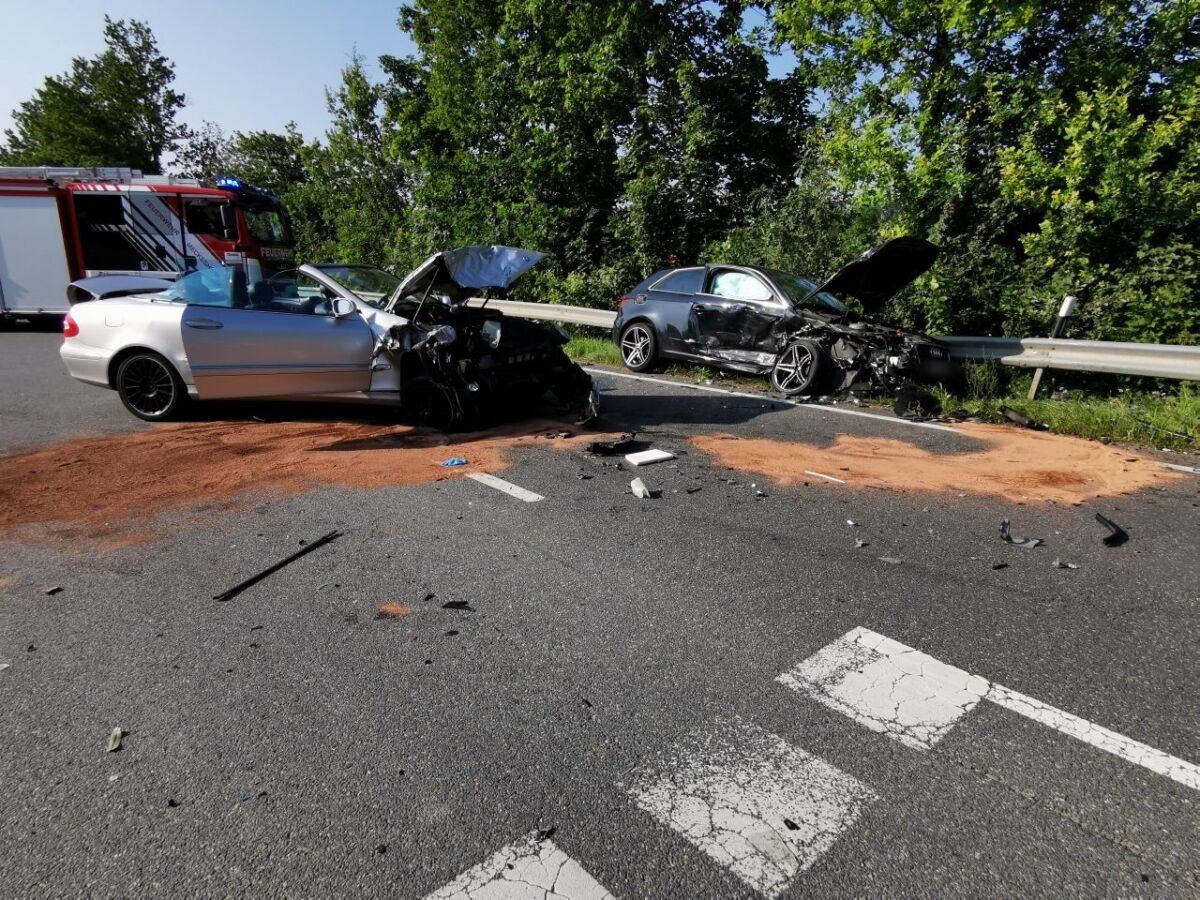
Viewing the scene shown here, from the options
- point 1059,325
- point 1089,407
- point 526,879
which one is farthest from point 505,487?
point 1059,325

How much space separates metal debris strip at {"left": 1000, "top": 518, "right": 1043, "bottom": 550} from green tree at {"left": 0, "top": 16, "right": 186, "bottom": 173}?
45.3 m

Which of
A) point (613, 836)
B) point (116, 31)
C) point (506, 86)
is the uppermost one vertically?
point (116, 31)

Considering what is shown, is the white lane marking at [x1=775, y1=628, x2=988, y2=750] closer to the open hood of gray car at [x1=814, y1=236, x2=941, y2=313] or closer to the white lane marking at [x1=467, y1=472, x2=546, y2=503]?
the white lane marking at [x1=467, y1=472, x2=546, y2=503]

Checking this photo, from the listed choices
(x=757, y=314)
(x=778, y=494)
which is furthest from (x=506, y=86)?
(x=778, y=494)

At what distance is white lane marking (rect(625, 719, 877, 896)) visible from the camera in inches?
77.3

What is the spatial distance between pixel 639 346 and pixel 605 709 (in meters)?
8.42

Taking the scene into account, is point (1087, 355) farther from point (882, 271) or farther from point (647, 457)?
point (647, 457)

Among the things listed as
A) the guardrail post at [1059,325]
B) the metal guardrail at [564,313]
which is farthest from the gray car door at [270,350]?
the guardrail post at [1059,325]

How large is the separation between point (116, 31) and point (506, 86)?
32634 millimetres

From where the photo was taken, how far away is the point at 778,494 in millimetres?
5008

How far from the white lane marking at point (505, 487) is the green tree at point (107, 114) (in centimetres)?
4222

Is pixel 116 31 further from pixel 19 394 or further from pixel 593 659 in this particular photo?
pixel 593 659

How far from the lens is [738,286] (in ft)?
31.4

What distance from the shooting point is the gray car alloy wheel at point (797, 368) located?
28.0ft
